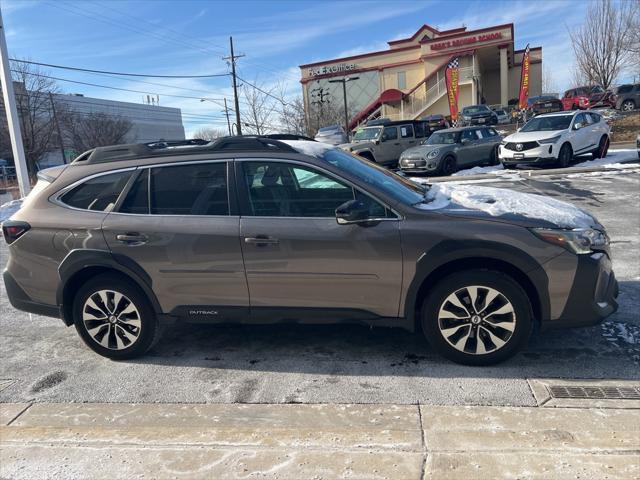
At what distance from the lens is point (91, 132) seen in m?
56.9

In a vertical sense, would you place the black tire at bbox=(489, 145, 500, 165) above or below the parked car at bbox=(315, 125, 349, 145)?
below

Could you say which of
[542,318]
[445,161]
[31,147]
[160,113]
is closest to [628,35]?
[445,161]

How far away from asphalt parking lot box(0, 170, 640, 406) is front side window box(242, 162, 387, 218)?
3.91 feet

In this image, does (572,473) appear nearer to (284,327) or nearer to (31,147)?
(284,327)

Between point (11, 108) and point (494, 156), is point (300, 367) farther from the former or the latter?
point (494, 156)

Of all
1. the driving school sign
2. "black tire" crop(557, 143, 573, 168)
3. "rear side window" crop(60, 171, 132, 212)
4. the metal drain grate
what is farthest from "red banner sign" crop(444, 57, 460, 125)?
the metal drain grate

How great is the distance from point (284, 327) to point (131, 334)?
1.32 m

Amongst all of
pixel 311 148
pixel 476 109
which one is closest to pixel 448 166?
Answer: pixel 311 148

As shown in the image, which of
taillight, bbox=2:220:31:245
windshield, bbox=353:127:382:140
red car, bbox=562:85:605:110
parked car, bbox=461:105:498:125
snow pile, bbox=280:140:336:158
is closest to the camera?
snow pile, bbox=280:140:336:158

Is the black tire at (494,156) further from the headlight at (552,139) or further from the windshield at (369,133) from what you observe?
the windshield at (369,133)

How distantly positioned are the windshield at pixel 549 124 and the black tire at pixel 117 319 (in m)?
14.0

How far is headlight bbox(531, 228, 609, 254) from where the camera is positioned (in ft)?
11.0

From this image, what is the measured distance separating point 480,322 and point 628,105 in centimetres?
3221

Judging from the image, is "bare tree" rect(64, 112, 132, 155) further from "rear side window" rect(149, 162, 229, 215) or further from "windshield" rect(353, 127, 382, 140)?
"rear side window" rect(149, 162, 229, 215)
